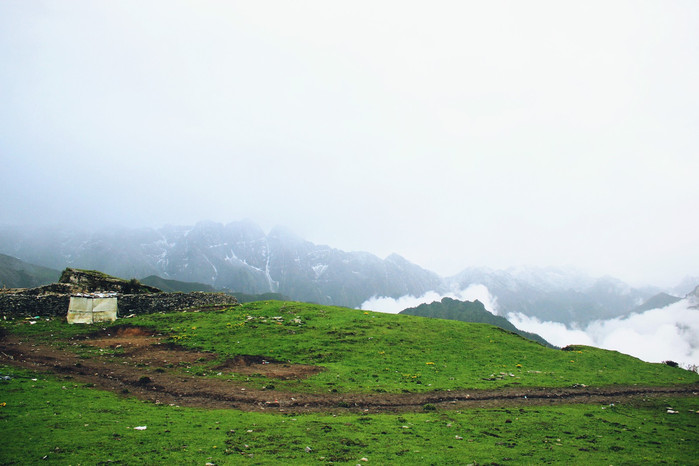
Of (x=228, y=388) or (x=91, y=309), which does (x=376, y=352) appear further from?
(x=91, y=309)

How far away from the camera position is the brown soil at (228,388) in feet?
65.6

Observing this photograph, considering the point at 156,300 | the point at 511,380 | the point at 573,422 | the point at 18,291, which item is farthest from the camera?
the point at 156,300

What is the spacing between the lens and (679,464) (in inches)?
521

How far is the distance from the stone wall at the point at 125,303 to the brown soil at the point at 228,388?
28.7 feet

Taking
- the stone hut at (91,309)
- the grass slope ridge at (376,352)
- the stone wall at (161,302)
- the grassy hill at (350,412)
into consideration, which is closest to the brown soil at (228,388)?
the grassy hill at (350,412)

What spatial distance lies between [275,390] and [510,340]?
2716 centimetres

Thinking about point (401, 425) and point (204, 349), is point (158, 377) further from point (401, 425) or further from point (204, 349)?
point (401, 425)

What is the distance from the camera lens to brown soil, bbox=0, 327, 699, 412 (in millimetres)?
19984

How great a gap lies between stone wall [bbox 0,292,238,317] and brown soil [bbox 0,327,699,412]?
8741 mm

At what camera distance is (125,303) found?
1642 inches

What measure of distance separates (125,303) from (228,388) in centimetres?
2803

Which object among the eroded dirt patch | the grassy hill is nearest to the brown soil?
the eroded dirt patch

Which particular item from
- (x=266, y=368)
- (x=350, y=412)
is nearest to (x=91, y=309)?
(x=266, y=368)

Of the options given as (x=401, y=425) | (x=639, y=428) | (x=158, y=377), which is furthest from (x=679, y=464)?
(x=158, y=377)
